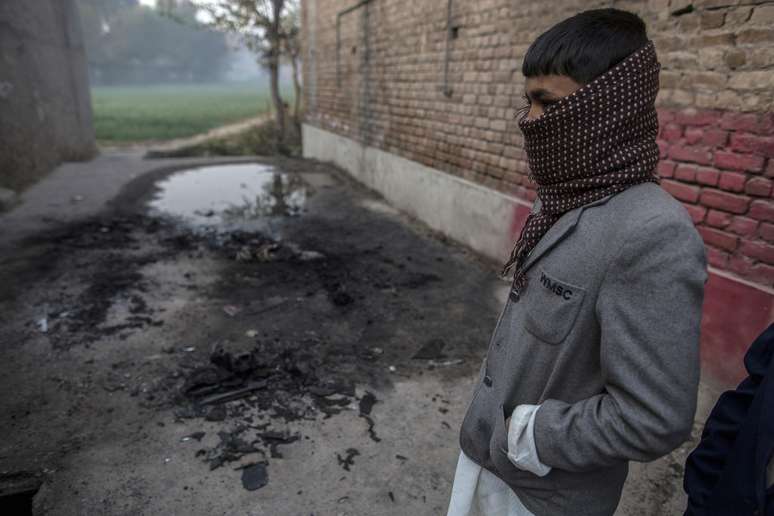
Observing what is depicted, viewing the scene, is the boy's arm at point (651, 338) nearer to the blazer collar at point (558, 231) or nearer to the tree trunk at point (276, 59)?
the blazer collar at point (558, 231)

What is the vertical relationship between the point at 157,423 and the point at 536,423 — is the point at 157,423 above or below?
below

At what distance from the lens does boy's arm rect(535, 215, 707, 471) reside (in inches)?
36.4

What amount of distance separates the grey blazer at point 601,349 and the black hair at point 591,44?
0.29m

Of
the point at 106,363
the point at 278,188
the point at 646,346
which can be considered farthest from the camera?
the point at 278,188

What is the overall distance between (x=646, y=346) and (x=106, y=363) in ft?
12.3

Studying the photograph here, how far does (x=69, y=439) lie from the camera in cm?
281

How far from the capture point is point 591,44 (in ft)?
3.45

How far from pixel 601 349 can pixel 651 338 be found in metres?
0.11

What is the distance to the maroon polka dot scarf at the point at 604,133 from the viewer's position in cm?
103

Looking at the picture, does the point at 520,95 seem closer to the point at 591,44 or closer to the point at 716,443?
the point at 591,44

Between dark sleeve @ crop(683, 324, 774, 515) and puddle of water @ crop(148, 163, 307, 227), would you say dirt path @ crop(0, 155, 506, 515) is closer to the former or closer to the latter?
dark sleeve @ crop(683, 324, 774, 515)

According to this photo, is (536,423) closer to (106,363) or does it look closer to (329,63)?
(106,363)

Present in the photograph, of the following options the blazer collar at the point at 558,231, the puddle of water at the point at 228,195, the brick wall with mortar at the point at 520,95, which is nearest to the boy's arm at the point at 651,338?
the blazer collar at the point at 558,231

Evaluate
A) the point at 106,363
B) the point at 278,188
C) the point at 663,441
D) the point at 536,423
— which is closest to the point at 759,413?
the point at 663,441
